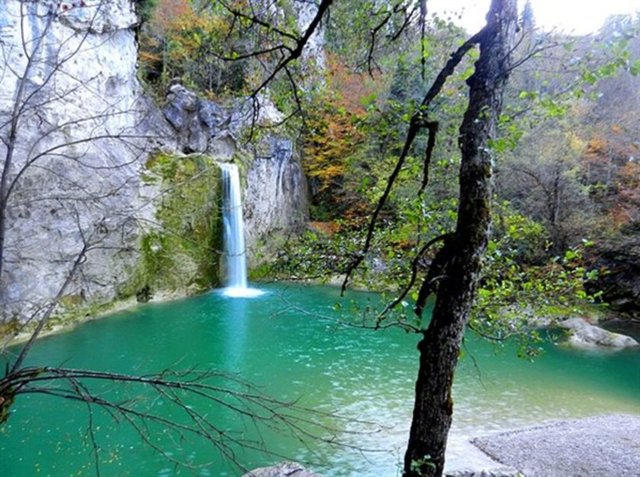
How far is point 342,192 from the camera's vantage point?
16.9 m

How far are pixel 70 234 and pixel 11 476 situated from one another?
19.6 feet

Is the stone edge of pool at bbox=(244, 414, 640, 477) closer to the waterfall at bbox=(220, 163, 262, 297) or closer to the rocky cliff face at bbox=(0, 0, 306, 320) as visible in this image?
the rocky cliff face at bbox=(0, 0, 306, 320)

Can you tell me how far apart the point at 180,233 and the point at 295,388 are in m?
7.02

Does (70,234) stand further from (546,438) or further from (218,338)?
(546,438)

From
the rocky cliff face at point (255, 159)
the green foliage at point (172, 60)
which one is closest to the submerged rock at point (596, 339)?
the rocky cliff face at point (255, 159)

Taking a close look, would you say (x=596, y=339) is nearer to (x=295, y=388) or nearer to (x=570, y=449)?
(x=570, y=449)

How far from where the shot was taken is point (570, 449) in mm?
5000

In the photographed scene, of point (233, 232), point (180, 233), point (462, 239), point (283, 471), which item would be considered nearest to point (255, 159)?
point (233, 232)

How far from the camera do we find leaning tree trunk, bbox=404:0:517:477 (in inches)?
81.1

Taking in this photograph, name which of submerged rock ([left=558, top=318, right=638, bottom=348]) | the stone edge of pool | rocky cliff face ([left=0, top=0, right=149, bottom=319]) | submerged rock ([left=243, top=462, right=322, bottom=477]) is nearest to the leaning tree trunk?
submerged rock ([left=243, top=462, right=322, bottom=477])

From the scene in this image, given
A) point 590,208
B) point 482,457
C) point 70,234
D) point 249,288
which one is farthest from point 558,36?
point 249,288

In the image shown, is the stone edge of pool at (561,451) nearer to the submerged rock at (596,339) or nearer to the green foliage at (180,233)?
the submerged rock at (596,339)

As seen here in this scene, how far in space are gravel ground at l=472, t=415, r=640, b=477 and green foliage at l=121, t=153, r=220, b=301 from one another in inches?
369

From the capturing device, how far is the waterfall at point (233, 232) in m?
13.6
